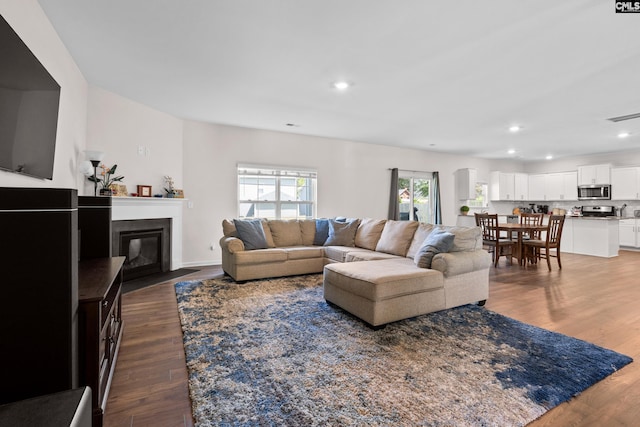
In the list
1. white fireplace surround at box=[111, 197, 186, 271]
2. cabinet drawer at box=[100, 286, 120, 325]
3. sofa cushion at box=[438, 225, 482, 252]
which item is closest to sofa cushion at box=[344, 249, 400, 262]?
sofa cushion at box=[438, 225, 482, 252]

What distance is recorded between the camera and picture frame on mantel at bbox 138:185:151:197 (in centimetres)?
450

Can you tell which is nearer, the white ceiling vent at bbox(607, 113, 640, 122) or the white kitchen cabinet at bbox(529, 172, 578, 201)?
the white ceiling vent at bbox(607, 113, 640, 122)

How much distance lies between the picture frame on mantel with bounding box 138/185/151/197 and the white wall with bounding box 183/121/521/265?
0.74m

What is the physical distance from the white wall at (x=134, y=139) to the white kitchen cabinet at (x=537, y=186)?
9.93 metres

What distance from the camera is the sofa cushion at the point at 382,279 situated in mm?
2672

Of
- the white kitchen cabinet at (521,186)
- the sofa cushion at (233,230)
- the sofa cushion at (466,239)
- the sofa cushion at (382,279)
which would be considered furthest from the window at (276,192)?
the white kitchen cabinet at (521,186)

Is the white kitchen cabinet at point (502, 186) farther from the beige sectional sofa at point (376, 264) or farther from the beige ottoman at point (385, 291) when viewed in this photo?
the beige ottoman at point (385, 291)

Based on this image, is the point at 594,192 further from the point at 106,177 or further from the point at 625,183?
the point at 106,177

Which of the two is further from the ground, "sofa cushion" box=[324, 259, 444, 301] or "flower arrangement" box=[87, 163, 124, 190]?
"flower arrangement" box=[87, 163, 124, 190]

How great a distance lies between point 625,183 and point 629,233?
125 centimetres

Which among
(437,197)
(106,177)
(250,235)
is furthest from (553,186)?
(106,177)

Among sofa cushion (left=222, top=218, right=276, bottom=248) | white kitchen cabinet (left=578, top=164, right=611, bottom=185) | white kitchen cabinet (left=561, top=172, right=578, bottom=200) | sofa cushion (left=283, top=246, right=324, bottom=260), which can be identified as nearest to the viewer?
sofa cushion (left=283, top=246, right=324, bottom=260)

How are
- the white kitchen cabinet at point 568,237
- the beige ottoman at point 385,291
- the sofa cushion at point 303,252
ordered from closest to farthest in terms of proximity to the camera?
the beige ottoman at point 385,291 → the sofa cushion at point 303,252 → the white kitchen cabinet at point 568,237

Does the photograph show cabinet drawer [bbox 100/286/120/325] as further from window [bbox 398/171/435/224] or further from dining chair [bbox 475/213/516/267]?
window [bbox 398/171/435/224]
